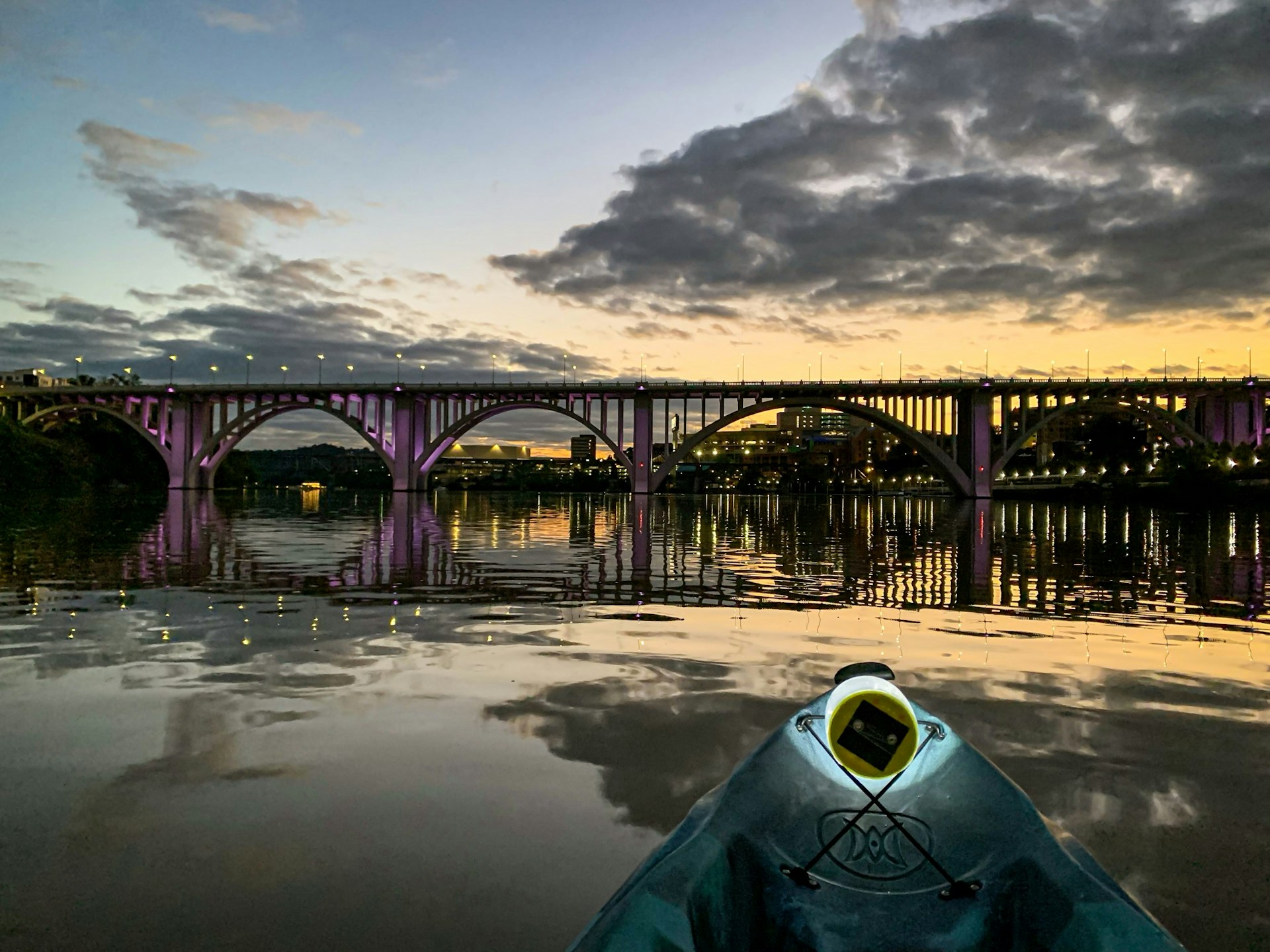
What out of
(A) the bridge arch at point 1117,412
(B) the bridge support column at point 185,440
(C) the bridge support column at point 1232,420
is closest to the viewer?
(A) the bridge arch at point 1117,412

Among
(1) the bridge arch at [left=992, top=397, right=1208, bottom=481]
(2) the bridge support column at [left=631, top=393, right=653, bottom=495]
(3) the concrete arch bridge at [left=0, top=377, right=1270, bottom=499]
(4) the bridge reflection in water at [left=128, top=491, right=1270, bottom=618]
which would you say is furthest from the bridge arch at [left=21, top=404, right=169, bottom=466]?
(1) the bridge arch at [left=992, top=397, right=1208, bottom=481]

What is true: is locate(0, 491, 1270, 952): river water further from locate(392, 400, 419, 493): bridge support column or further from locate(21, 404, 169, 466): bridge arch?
locate(21, 404, 169, 466): bridge arch

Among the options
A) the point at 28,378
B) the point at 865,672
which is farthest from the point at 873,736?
the point at 28,378

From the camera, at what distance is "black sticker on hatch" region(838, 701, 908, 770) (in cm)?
345

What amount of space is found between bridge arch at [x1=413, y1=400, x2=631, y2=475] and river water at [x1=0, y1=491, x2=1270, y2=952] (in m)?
60.6

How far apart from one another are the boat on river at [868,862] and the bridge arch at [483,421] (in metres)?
72.5

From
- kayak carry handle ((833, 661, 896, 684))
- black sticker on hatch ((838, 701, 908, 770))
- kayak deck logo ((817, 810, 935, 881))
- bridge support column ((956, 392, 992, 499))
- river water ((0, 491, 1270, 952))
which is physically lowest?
river water ((0, 491, 1270, 952))

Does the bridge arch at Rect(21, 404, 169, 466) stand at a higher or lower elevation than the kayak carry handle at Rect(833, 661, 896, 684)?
higher

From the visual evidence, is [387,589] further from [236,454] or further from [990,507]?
[236,454]

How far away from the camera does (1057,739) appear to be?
6164mm

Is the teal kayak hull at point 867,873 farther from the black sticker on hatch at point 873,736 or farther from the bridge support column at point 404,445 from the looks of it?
the bridge support column at point 404,445

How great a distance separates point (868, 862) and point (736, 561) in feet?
57.1

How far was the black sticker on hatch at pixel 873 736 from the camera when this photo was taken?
136 inches

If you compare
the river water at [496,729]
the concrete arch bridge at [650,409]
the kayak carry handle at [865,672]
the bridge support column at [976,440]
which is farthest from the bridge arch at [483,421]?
the kayak carry handle at [865,672]
